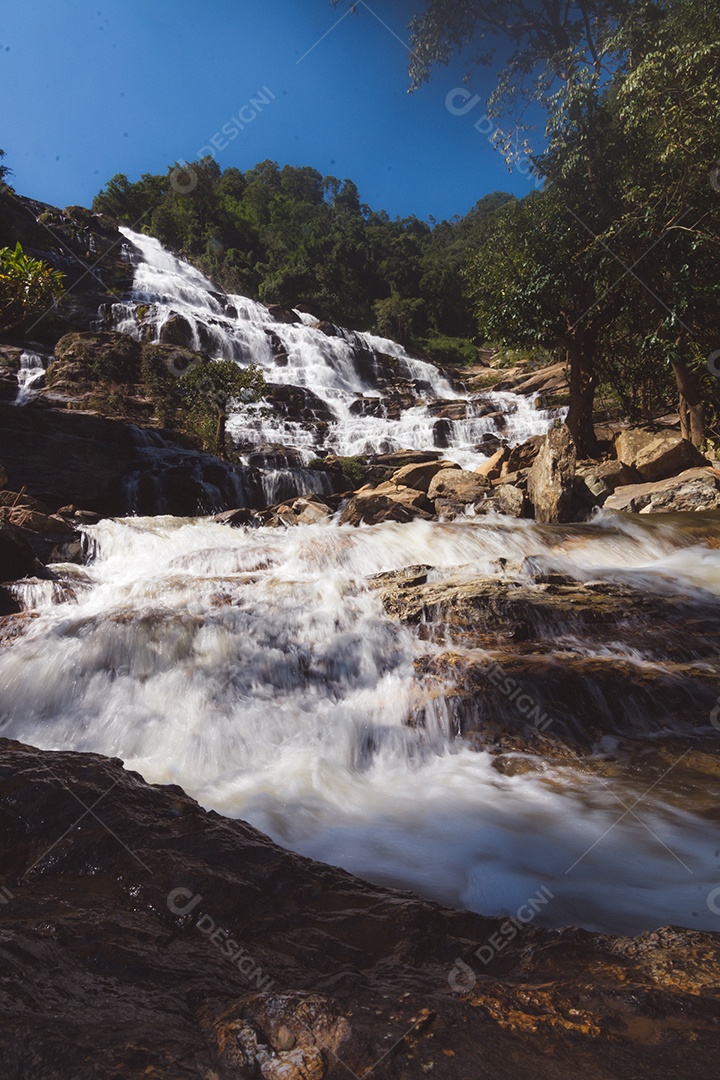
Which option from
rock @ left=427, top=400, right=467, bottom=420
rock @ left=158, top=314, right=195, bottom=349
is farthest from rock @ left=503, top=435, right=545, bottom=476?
rock @ left=158, top=314, right=195, bottom=349

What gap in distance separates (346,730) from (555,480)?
7.28 m

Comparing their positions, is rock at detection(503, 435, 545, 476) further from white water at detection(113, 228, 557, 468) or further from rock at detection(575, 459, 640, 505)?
white water at detection(113, 228, 557, 468)

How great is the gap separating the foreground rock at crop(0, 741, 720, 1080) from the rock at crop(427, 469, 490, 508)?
33.3 ft

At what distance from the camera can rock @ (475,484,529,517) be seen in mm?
10273

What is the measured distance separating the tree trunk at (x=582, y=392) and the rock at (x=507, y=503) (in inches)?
109

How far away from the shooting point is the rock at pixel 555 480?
956 cm

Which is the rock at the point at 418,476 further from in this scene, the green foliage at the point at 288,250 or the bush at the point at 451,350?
the green foliage at the point at 288,250

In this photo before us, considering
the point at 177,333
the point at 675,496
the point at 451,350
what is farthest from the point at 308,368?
the point at 675,496

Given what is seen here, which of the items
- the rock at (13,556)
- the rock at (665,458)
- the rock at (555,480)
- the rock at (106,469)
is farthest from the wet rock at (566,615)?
the rock at (106,469)

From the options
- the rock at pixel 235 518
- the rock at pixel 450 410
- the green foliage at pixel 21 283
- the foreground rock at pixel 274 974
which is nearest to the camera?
the foreground rock at pixel 274 974

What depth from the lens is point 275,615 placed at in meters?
5.48

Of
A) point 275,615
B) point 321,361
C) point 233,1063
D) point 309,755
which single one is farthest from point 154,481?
point 321,361

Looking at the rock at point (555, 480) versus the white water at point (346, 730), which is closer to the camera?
the white water at point (346, 730)

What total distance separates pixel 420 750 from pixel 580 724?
115 cm
